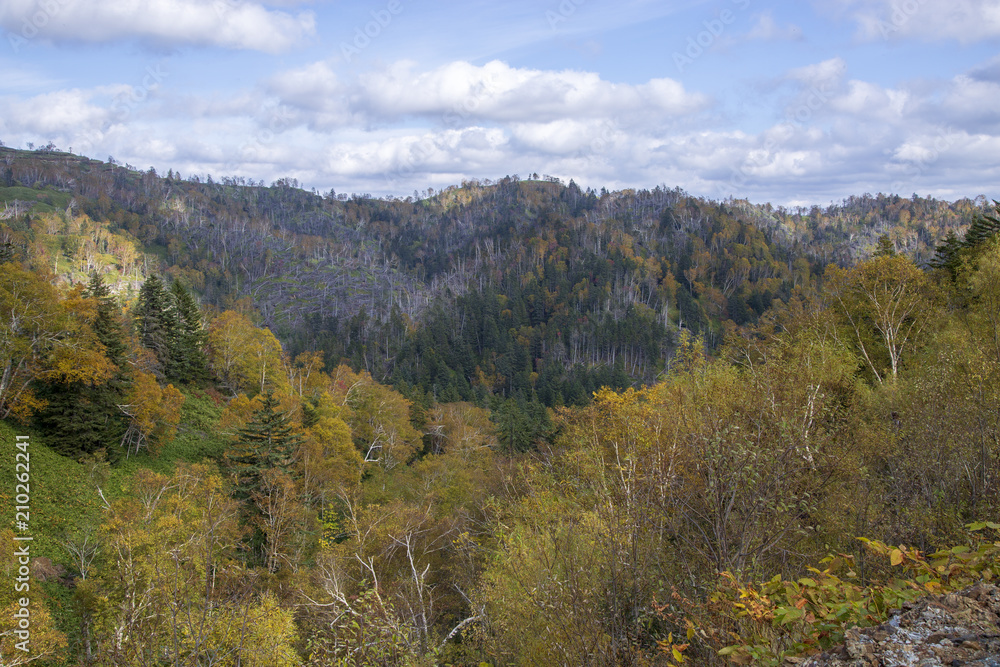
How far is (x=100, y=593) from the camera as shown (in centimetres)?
1650

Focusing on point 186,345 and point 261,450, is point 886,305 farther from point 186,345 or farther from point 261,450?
point 186,345

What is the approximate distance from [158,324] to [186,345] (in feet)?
8.56

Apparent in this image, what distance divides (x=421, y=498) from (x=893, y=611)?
2869cm

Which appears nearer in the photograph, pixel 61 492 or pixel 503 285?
pixel 61 492

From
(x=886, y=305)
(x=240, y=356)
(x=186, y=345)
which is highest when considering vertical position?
(x=886, y=305)

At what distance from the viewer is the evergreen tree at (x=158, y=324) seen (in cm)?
4103

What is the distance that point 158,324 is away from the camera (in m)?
41.9

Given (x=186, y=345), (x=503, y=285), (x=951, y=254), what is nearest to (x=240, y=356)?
(x=186, y=345)

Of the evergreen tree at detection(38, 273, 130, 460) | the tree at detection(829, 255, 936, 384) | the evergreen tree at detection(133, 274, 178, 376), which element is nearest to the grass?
the evergreen tree at detection(38, 273, 130, 460)

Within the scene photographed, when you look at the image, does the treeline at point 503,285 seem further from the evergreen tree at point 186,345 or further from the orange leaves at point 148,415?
the orange leaves at point 148,415

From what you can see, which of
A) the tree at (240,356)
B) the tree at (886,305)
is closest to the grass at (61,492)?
the tree at (240,356)

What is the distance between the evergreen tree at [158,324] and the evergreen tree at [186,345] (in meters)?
0.33

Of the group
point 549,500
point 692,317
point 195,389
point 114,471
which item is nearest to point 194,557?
point 549,500

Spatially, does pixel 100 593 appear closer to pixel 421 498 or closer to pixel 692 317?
pixel 421 498
